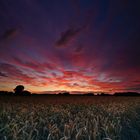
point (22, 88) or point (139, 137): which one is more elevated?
point (22, 88)

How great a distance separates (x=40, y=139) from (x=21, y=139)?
0.86m

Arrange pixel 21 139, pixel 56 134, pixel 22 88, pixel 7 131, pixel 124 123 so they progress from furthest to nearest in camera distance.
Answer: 1. pixel 22 88
2. pixel 124 123
3. pixel 7 131
4. pixel 56 134
5. pixel 21 139

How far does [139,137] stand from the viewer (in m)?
5.11

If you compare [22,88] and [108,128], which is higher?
[22,88]

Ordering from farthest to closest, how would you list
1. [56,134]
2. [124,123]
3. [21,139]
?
[124,123]
[56,134]
[21,139]

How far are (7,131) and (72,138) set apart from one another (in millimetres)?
1681

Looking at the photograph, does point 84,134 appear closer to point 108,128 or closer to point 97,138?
point 97,138

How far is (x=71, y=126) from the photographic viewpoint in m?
5.18

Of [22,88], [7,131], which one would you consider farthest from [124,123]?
[22,88]

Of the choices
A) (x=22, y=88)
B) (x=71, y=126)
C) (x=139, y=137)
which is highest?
(x=22, y=88)

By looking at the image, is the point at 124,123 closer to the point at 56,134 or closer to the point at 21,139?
the point at 56,134

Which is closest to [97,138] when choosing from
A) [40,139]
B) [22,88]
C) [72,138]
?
[72,138]

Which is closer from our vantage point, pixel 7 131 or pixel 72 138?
pixel 72 138

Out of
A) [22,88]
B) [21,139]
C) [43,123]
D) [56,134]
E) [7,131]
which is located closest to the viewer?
[21,139]
